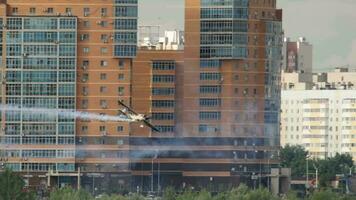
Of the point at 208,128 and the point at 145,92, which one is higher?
the point at 145,92

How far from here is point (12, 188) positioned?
139 metres

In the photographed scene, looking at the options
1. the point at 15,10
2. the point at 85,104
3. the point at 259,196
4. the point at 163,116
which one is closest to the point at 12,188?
the point at 259,196

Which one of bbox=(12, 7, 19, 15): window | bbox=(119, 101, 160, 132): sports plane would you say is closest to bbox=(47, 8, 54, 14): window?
bbox=(12, 7, 19, 15): window

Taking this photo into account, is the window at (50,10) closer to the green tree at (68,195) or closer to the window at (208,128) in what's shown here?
the window at (208,128)

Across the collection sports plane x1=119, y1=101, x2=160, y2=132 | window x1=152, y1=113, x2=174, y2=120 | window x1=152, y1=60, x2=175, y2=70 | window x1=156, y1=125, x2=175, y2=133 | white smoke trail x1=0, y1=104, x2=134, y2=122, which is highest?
window x1=152, y1=60, x2=175, y2=70

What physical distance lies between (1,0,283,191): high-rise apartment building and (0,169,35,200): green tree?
3111 centimetres

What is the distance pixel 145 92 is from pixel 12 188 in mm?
45797

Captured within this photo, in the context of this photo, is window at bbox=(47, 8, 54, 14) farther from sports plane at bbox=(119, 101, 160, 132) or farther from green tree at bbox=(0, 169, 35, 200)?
green tree at bbox=(0, 169, 35, 200)

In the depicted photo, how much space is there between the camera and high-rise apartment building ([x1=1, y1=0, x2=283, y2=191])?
173m

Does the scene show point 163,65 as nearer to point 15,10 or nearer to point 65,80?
point 65,80

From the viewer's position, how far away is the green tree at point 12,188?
13806 cm

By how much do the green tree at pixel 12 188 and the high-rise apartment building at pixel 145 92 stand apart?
31.1 metres

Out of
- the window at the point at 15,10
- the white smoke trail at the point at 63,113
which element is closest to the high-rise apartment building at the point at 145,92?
the window at the point at 15,10

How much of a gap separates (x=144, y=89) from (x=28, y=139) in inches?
568
